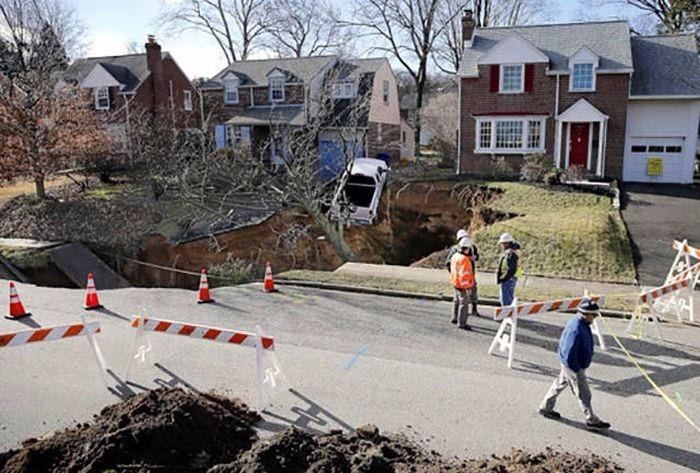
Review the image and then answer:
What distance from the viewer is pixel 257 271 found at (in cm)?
1798

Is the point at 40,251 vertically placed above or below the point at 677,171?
below

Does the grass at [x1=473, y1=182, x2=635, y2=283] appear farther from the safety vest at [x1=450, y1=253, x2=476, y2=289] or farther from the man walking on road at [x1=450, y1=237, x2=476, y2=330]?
the safety vest at [x1=450, y1=253, x2=476, y2=289]

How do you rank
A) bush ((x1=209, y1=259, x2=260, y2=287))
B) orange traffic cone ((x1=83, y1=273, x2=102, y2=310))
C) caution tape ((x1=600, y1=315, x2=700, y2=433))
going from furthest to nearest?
1. bush ((x1=209, y1=259, x2=260, y2=287))
2. orange traffic cone ((x1=83, y1=273, x2=102, y2=310))
3. caution tape ((x1=600, y1=315, x2=700, y2=433))

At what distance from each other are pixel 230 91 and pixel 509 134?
60.5ft

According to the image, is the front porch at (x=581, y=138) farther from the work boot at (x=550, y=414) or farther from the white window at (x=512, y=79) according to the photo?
the work boot at (x=550, y=414)

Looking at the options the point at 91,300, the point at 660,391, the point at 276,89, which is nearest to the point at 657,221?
the point at 660,391

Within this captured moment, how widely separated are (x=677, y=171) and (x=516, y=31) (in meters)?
11.0

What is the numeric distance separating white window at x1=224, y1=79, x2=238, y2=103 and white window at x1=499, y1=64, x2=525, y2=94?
17.3 metres

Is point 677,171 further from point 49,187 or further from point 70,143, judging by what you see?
point 49,187

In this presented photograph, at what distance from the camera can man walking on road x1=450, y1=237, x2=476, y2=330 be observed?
984cm

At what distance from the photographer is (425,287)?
12859 millimetres

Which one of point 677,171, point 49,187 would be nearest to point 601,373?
point 677,171

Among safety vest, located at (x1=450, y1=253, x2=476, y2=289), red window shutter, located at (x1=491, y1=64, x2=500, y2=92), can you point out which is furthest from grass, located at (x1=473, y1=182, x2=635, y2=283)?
red window shutter, located at (x1=491, y1=64, x2=500, y2=92)

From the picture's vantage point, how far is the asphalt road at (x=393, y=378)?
20.7 ft
